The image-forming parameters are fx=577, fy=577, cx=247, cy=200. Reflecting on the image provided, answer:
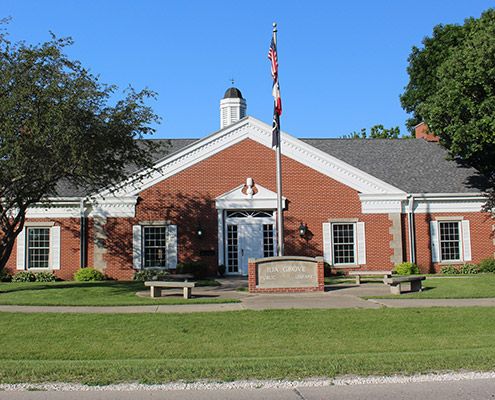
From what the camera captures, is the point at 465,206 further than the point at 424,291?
Yes

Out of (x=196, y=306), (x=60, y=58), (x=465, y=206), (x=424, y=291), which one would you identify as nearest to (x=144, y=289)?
(x=196, y=306)

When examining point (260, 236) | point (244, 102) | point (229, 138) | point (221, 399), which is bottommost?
point (221, 399)

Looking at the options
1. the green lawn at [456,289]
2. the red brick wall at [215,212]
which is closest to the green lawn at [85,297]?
the red brick wall at [215,212]

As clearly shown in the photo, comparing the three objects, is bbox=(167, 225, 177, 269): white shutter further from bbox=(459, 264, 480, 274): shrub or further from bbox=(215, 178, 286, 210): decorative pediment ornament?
bbox=(459, 264, 480, 274): shrub

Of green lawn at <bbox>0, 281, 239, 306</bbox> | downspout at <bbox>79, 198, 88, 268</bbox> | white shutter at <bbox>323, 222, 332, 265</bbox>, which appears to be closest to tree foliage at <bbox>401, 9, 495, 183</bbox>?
white shutter at <bbox>323, 222, 332, 265</bbox>

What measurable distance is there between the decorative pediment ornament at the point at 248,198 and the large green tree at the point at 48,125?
726cm

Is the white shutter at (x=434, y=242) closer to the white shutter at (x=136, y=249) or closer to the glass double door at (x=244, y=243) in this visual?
the glass double door at (x=244, y=243)

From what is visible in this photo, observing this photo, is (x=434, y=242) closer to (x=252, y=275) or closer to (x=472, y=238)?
(x=472, y=238)

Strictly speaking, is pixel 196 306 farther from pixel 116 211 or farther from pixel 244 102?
pixel 244 102

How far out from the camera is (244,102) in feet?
103

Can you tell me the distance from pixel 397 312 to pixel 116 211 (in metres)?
14.0

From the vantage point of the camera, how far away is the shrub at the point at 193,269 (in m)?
22.3

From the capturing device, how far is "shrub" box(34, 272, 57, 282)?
912 inches

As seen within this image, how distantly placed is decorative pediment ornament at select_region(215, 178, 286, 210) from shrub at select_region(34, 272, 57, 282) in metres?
7.20
